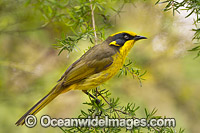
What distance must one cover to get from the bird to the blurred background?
52 centimetres

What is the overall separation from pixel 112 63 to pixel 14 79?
173 cm

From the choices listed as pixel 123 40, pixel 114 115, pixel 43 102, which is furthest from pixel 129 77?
pixel 114 115

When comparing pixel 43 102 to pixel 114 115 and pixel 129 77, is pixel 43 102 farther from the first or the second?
pixel 129 77

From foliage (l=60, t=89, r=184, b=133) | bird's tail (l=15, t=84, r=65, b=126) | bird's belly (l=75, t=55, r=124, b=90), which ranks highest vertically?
bird's belly (l=75, t=55, r=124, b=90)

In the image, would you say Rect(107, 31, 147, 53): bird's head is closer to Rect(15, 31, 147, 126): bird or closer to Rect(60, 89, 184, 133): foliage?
Rect(15, 31, 147, 126): bird

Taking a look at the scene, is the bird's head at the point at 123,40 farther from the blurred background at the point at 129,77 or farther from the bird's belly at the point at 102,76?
the blurred background at the point at 129,77

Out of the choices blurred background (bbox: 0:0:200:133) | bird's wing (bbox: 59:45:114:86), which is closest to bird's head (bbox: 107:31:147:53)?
bird's wing (bbox: 59:45:114:86)

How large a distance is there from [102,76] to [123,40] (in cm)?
49

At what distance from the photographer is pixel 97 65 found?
275 cm

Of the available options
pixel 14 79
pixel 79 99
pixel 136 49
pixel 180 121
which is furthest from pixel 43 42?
pixel 180 121

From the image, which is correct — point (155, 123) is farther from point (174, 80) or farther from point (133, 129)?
point (174, 80)

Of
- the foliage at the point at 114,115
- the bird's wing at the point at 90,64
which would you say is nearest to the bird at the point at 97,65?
the bird's wing at the point at 90,64

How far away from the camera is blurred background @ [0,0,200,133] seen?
337 centimetres

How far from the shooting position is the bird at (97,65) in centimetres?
264
